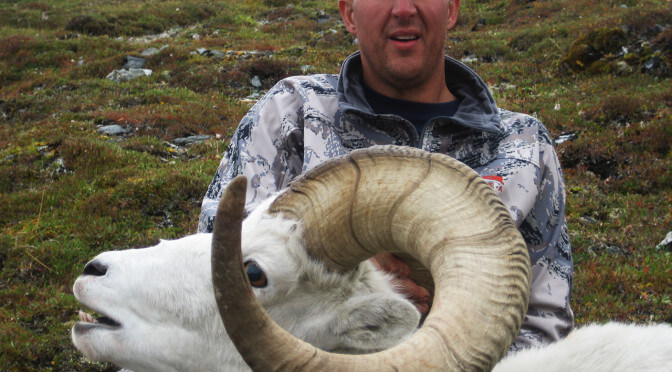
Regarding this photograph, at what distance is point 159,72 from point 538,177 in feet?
61.2

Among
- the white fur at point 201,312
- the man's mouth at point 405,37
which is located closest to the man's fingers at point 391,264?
the white fur at point 201,312

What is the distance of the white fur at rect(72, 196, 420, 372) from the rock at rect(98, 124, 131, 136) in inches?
458

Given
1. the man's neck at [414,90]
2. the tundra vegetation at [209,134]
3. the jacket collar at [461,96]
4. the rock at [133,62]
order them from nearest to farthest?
the jacket collar at [461,96]
the man's neck at [414,90]
the tundra vegetation at [209,134]
the rock at [133,62]

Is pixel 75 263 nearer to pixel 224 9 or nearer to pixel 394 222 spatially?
pixel 394 222

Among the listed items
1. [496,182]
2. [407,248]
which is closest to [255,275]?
[407,248]

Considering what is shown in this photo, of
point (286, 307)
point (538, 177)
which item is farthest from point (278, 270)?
point (538, 177)

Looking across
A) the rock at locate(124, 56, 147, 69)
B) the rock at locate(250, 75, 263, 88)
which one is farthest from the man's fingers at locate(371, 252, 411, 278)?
the rock at locate(124, 56, 147, 69)

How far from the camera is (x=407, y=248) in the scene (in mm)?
2727

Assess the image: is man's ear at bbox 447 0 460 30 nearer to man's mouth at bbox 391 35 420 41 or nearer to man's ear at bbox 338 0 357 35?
man's mouth at bbox 391 35 420 41

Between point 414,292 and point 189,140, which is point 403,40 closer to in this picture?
point 414,292

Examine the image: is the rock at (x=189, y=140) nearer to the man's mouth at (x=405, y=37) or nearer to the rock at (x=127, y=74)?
the rock at (x=127, y=74)

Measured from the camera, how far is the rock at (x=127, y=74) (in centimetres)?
2027

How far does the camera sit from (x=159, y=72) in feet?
68.2

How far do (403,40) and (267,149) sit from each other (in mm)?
1382
